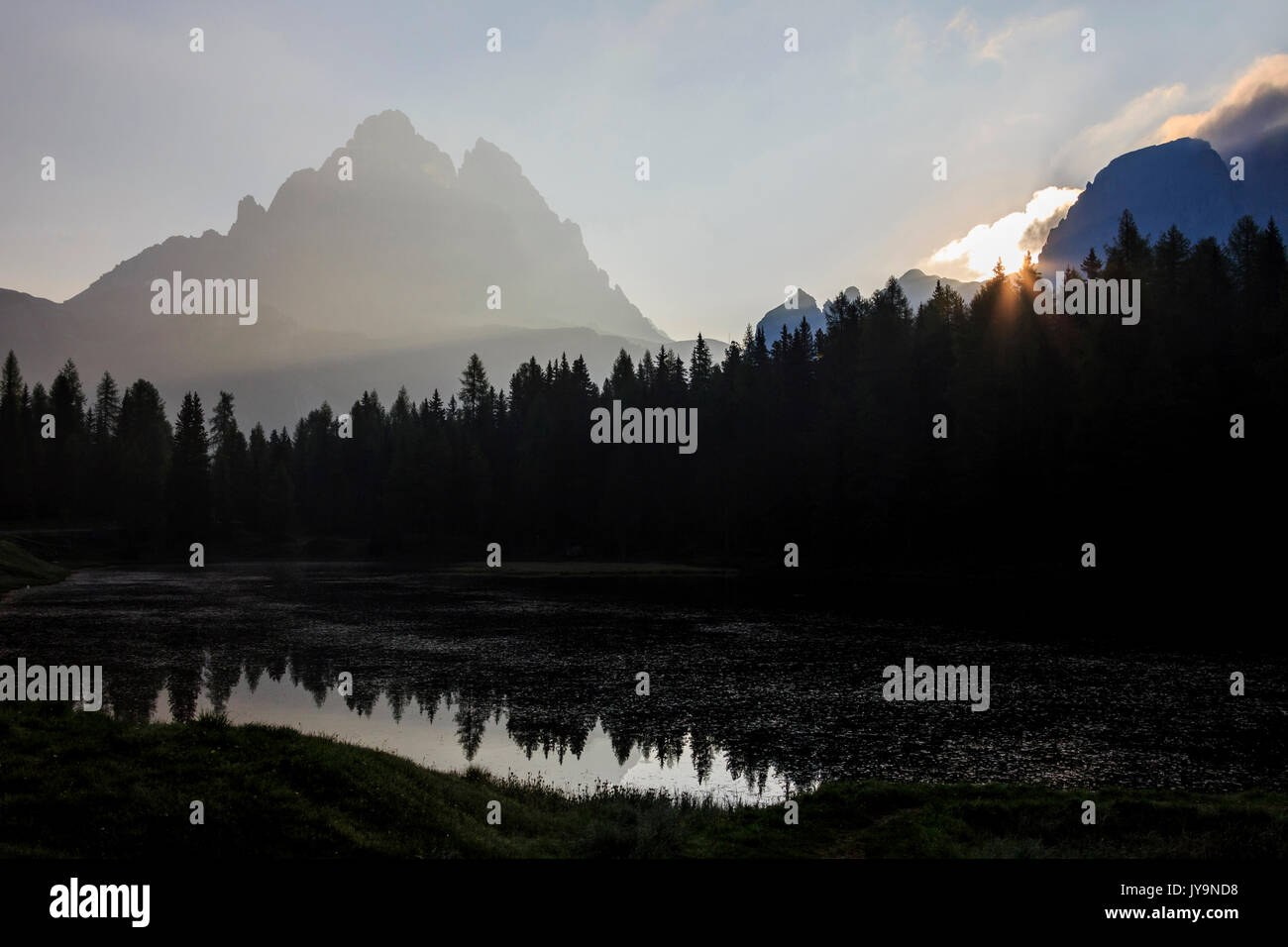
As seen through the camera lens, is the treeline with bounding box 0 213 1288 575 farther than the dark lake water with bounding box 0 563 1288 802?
Yes

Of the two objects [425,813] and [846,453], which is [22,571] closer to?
[425,813]

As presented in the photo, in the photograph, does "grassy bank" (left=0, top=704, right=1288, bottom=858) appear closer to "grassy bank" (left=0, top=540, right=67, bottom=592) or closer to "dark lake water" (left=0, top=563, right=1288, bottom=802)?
"dark lake water" (left=0, top=563, right=1288, bottom=802)

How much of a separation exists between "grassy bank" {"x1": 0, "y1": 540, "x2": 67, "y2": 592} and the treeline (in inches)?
1685

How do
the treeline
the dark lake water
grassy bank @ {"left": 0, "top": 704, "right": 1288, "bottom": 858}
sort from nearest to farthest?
grassy bank @ {"left": 0, "top": 704, "right": 1288, "bottom": 858} < the dark lake water < the treeline

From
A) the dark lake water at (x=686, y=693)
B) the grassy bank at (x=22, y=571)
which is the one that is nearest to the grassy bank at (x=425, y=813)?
the dark lake water at (x=686, y=693)

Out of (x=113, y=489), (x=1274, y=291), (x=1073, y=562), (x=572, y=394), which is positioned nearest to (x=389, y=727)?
(x=1073, y=562)

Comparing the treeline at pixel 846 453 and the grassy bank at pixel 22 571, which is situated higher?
the treeline at pixel 846 453

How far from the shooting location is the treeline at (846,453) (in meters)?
67.5

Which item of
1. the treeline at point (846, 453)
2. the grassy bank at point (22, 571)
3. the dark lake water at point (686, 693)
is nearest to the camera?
the dark lake water at point (686, 693)

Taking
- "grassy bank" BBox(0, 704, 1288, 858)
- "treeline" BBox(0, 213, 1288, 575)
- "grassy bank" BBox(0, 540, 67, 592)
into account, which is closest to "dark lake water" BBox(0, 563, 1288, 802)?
"grassy bank" BBox(0, 704, 1288, 858)

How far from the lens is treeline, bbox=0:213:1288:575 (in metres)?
67.5

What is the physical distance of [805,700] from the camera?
29.9 meters

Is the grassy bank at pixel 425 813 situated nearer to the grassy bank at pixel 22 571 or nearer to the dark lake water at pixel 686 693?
the dark lake water at pixel 686 693

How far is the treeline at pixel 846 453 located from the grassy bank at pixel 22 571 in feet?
140
